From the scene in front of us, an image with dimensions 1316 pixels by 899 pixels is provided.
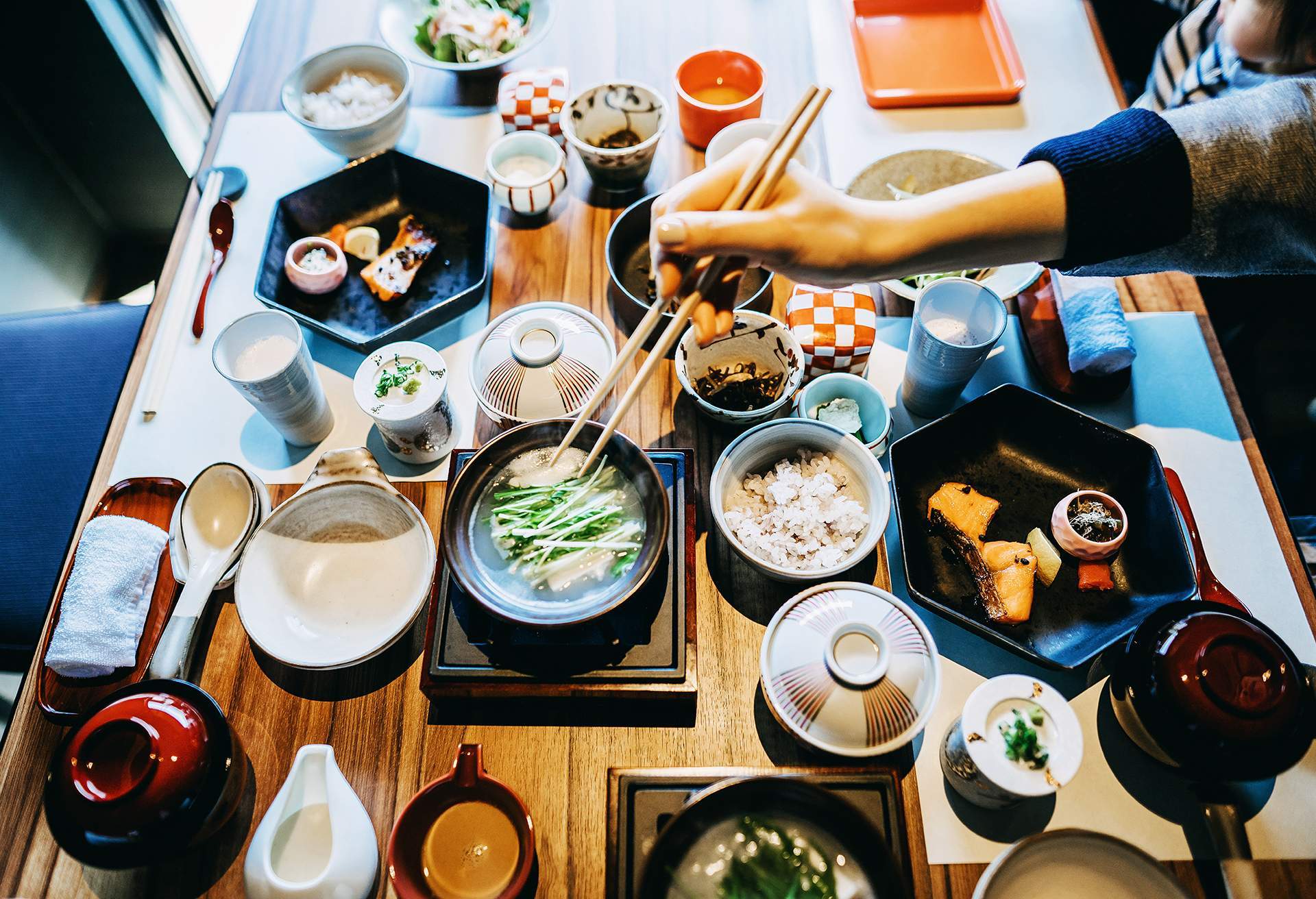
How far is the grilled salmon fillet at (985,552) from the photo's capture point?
156 cm

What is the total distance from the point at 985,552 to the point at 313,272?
71.5 inches

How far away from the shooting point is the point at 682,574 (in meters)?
1.57

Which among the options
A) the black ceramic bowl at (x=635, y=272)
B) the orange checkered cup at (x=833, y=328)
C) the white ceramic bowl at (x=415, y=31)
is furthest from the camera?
the white ceramic bowl at (x=415, y=31)

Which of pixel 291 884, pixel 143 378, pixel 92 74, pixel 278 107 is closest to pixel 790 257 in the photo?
pixel 291 884

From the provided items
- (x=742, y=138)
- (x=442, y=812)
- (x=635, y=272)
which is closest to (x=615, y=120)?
(x=742, y=138)

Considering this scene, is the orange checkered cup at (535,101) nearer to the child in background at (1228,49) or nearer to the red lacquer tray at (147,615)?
the red lacquer tray at (147,615)

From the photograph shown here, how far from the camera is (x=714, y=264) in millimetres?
1421

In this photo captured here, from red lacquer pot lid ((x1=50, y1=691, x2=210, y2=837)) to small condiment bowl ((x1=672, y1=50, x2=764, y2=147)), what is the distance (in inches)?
76.9

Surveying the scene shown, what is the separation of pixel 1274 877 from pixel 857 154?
1993mm

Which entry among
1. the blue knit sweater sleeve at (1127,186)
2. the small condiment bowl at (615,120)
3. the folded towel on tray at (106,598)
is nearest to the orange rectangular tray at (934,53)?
the small condiment bowl at (615,120)

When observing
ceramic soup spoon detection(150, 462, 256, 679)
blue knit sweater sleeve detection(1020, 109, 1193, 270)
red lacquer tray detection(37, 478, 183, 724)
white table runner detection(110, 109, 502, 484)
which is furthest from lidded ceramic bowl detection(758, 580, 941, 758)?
red lacquer tray detection(37, 478, 183, 724)

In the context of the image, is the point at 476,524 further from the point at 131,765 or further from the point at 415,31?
the point at 415,31

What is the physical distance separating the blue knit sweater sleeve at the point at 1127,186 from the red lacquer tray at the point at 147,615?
6.62ft

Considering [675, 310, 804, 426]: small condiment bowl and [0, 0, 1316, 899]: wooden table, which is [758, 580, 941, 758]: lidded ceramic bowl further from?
[675, 310, 804, 426]: small condiment bowl
